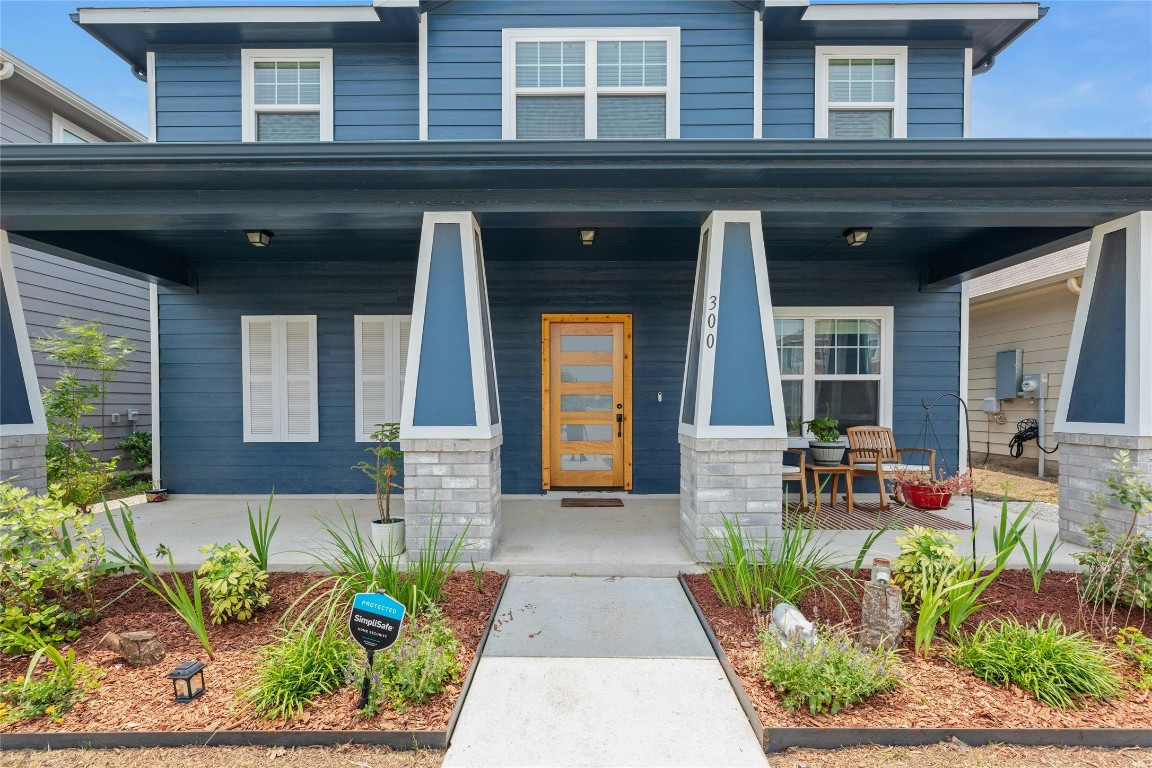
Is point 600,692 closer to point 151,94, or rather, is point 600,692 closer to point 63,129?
point 151,94

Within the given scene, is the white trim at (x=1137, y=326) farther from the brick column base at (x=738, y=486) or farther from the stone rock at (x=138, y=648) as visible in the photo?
the stone rock at (x=138, y=648)

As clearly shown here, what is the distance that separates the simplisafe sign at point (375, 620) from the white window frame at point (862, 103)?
5.74 meters

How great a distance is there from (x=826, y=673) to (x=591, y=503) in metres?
3.26

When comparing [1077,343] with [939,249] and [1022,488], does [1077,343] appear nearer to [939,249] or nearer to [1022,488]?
[939,249]

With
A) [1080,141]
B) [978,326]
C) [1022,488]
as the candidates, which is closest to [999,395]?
[978,326]

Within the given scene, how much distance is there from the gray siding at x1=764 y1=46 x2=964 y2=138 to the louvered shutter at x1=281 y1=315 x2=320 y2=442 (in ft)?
A: 17.5

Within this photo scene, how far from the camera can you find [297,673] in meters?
2.22

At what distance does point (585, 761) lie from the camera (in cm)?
196

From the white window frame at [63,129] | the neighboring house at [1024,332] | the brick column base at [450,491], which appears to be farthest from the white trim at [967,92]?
the white window frame at [63,129]

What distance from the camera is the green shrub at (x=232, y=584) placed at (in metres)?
2.75

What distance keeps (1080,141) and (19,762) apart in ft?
20.2

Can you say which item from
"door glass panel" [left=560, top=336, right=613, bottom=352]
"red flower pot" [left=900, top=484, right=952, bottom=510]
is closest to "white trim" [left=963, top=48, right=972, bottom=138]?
"red flower pot" [left=900, top=484, right=952, bottom=510]

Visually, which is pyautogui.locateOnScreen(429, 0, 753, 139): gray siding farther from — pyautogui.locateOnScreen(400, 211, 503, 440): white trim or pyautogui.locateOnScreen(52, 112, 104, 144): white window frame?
pyautogui.locateOnScreen(52, 112, 104, 144): white window frame

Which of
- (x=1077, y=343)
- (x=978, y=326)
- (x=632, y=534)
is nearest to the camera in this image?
(x=1077, y=343)
